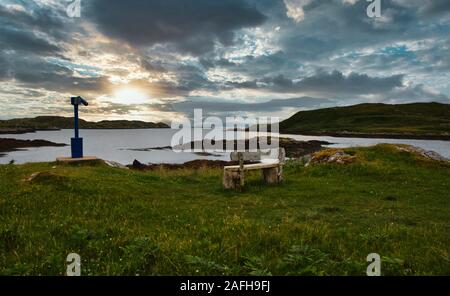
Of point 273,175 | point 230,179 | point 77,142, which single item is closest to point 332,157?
point 273,175

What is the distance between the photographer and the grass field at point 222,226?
21.5 ft

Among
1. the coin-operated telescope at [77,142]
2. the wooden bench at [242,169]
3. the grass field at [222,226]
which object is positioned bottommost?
the grass field at [222,226]

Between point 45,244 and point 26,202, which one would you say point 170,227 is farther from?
point 26,202

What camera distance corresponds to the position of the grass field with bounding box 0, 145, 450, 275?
6566mm

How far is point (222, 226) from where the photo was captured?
9.47 m

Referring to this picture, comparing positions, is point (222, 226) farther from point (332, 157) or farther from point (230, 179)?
point (332, 157)

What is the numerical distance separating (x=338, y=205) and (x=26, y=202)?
41.7 feet

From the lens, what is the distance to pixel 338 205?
47.8 ft

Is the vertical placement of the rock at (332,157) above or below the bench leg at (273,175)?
above

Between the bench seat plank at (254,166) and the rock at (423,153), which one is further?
the rock at (423,153)

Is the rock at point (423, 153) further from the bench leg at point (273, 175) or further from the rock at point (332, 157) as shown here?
the bench leg at point (273, 175)

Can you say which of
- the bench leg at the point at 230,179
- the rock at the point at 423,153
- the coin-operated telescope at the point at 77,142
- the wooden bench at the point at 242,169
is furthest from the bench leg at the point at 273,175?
the coin-operated telescope at the point at 77,142

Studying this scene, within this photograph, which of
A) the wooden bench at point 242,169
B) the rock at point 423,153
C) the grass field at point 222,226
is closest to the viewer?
the grass field at point 222,226
